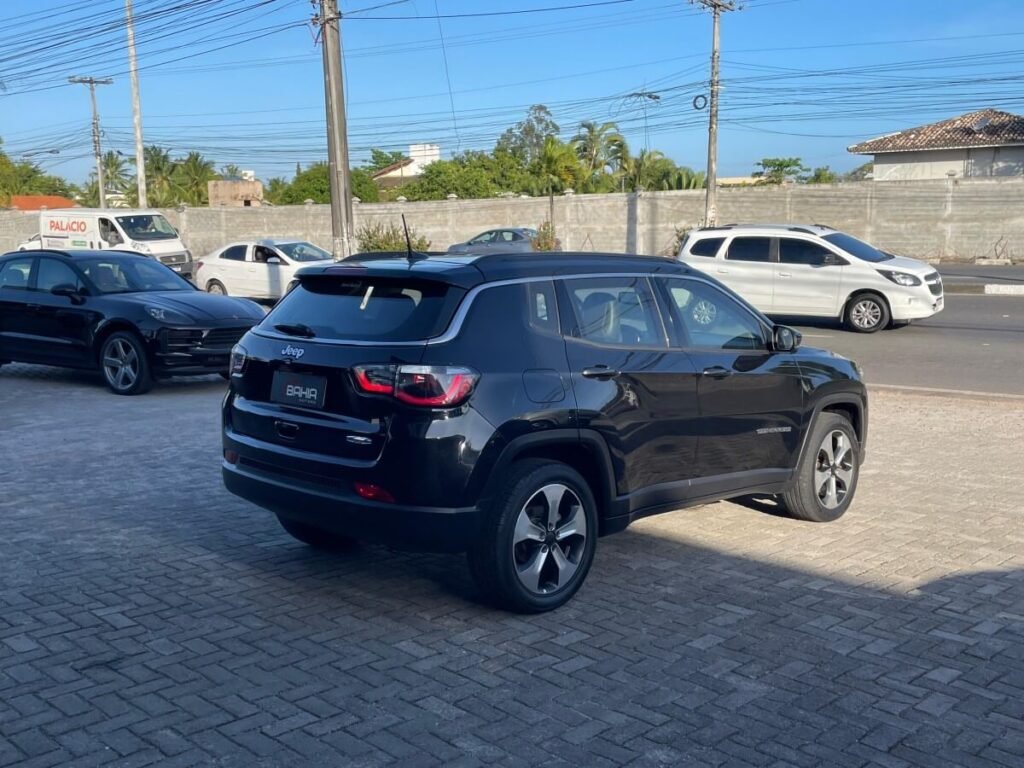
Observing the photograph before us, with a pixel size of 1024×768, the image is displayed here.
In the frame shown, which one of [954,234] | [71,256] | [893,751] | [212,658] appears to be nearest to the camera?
[893,751]

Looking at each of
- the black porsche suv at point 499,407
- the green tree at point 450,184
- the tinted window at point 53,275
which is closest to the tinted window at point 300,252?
the tinted window at point 53,275

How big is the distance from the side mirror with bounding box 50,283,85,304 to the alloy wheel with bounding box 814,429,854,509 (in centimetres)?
885

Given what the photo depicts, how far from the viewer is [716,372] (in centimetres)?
615

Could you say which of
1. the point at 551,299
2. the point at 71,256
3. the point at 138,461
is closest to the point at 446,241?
the point at 71,256

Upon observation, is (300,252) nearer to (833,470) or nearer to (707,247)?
(707,247)

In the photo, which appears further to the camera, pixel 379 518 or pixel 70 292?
pixel 70 292

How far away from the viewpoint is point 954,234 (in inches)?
1532

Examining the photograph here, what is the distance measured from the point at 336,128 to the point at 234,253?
29.8 feet

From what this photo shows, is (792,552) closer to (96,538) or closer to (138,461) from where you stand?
(96,538)

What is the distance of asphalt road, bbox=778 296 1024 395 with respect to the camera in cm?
1341

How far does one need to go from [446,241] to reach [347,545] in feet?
135

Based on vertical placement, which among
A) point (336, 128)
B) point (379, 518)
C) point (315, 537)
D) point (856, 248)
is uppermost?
point (336, 128)

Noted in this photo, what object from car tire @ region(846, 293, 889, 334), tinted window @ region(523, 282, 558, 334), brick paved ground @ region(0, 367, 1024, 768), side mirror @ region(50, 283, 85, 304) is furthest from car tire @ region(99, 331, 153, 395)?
car tire @ region(846, 293, 889, 334)

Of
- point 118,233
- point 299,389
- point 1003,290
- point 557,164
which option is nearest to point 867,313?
point 1003,290
